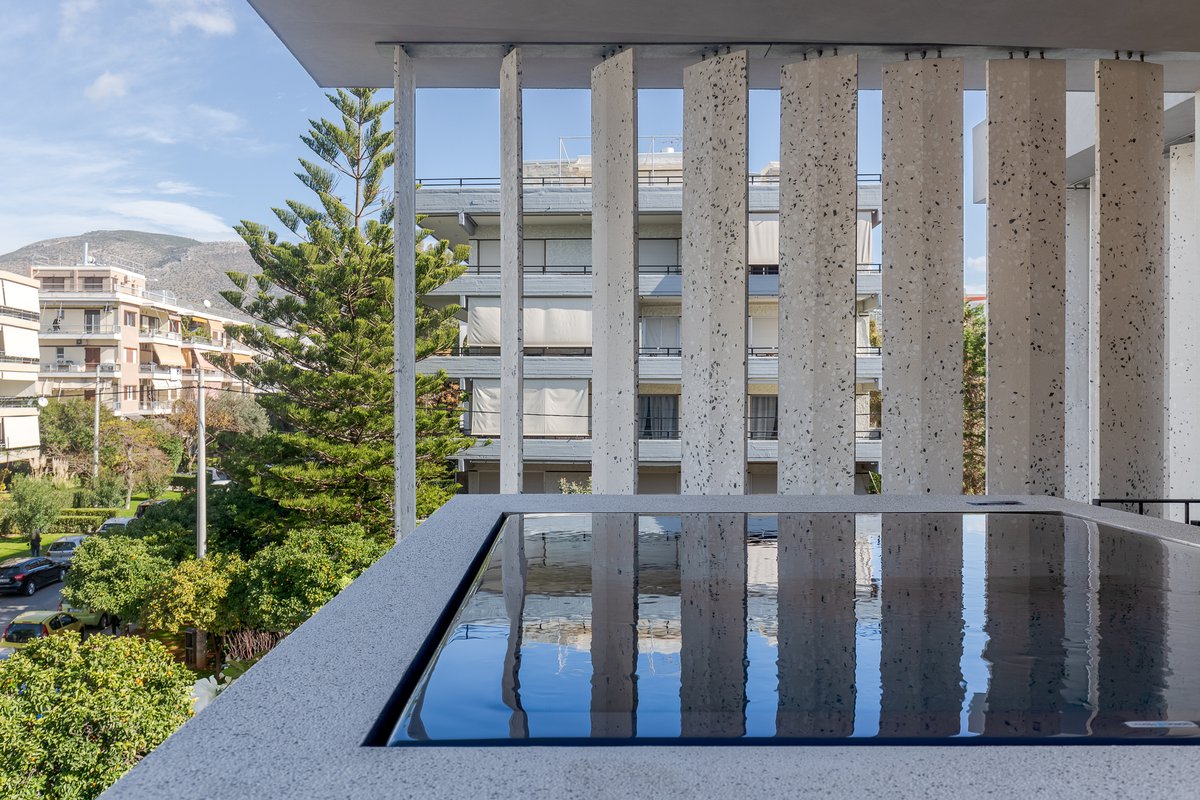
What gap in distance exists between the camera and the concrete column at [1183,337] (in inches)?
161

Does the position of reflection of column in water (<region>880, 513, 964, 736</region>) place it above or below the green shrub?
above

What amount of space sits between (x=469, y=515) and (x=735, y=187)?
1.79 m

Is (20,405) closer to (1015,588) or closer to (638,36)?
(638,36)

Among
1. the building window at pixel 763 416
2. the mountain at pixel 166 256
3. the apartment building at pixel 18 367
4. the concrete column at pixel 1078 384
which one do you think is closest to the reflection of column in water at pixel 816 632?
the concrete column at pixel 1078 384

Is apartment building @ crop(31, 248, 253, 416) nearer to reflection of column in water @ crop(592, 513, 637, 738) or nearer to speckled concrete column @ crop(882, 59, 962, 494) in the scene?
speckled concrete column @ crop(882, 59, 962, 494)

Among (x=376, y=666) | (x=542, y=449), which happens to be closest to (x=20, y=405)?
(x=542, y=449)

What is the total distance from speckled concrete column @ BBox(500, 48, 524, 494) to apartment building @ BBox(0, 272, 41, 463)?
50.7 ft

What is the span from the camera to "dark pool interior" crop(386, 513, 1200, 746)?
0.81 metres

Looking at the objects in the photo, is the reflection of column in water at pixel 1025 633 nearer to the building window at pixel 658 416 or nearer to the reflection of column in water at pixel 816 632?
the reflection of column in water at pixel 816 632

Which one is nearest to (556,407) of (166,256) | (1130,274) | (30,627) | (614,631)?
(30,627)

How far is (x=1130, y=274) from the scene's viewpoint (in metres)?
3.42

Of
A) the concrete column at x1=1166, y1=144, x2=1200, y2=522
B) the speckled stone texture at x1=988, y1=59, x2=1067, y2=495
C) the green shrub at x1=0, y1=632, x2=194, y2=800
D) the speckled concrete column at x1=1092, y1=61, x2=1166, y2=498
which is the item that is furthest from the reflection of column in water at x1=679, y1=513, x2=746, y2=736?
the green shrub at x1=0, y1=632, x2=194, y2=800

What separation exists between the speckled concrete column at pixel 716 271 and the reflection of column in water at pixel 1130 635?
157cm

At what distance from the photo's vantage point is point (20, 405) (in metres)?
16.4
